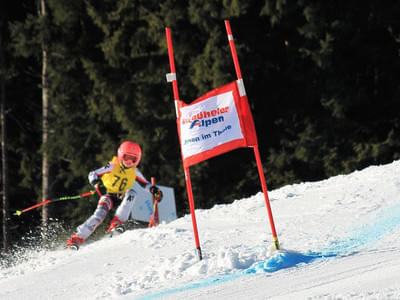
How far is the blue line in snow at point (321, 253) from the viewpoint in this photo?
497cm

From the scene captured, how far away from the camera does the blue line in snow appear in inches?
196

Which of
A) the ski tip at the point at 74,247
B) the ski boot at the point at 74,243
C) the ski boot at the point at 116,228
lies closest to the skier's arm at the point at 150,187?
the ski boot at the point at 116,228

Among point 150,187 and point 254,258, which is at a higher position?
point 150,187

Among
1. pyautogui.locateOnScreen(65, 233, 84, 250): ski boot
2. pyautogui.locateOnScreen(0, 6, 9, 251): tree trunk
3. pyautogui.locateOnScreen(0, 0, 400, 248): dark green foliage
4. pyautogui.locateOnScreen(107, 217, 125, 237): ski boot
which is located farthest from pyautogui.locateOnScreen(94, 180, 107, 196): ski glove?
→ pyautogui.locateOnScreen(0, 6, 9, 251): tree trunk

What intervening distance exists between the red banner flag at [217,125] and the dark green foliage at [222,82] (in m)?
8.40

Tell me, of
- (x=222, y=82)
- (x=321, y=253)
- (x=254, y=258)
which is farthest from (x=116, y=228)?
(x=222, y=82)

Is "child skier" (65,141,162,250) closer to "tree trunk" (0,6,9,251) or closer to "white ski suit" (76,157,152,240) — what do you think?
"white ski suit" (76,157,152,240)

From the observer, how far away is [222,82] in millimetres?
14031

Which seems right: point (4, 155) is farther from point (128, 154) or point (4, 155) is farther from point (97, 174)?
point (128, 154)

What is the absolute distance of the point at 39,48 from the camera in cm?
1634

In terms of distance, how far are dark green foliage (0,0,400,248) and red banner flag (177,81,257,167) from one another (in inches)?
331

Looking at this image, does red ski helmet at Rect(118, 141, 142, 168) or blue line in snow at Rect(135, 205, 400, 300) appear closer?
blue line in snow at Rect(135, 205, 400, 300)

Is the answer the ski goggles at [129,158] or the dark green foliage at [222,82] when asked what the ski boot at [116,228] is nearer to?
the ski goggles at [129,158]

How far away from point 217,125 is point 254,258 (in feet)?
4.37
